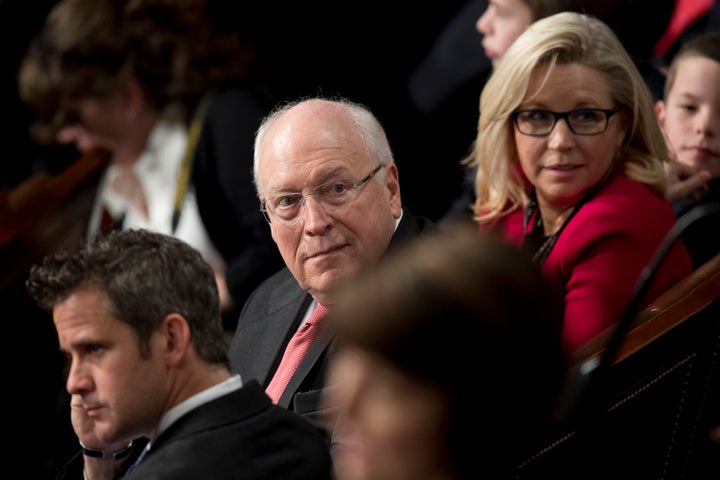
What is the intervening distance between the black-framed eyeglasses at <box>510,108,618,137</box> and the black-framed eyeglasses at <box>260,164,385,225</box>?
1.30ft

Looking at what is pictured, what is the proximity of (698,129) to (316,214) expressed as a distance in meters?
1.08

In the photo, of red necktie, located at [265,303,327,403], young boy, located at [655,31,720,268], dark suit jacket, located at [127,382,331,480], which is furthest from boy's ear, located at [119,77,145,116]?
dark suit jacket, located at [127,382,331,480]

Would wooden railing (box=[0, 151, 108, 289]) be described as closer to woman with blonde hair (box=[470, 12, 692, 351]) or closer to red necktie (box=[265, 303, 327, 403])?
red necktie (box=[265, 303, 327, 403])

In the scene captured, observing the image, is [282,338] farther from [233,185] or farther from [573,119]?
[233,185]

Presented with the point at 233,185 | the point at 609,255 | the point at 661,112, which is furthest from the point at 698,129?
the point at 233,185

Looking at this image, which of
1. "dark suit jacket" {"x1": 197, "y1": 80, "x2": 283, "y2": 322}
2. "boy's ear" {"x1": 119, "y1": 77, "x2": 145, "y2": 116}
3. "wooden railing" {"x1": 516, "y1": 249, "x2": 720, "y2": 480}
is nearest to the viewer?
"wooden railing" {"x1": 516, "y1": 249, "x2": 720, "y2": 480}

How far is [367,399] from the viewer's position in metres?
1.61

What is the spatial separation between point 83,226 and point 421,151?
1.21 metres

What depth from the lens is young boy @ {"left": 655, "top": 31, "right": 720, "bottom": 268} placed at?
136 inches

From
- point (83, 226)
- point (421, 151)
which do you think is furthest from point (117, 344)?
point (421, 151)

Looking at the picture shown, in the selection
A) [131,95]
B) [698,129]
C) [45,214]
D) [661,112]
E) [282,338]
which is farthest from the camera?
[131,95]

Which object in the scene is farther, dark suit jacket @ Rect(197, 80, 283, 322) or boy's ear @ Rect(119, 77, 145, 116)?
boy's ear @ Rect(119, 77, 145, 116)

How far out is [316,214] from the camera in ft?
10.4

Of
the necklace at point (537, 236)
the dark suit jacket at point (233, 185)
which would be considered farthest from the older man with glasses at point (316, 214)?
the dark suit jacket at point (233, 185)
